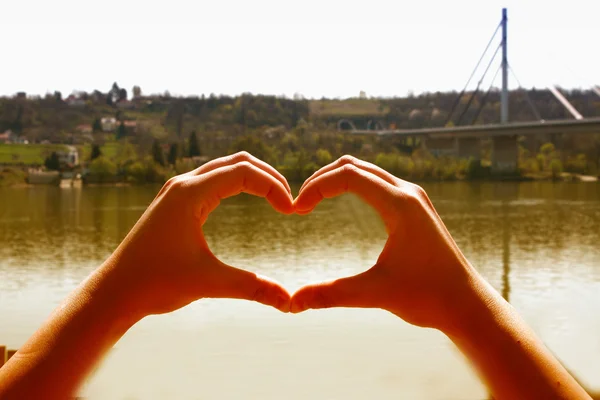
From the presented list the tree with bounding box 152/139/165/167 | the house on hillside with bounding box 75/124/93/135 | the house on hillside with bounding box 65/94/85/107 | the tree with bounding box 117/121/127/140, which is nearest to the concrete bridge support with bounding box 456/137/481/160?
the tree with bounding box 152/139/165/167

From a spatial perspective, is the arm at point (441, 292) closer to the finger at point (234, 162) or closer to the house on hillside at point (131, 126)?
the finger at point (234, 162)

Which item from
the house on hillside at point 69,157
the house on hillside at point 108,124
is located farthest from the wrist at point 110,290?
the house on hillside at point 108,124

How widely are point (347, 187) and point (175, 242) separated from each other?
0.37m

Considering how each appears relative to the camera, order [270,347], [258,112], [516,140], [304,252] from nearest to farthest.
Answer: [270,347] < [304,252] < [516,140] < [258,112]

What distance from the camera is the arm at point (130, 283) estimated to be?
137cm

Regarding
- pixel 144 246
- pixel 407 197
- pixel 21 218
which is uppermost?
pixel 407 197

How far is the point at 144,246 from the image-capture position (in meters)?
1.37

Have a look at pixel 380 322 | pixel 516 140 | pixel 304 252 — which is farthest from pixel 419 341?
pixel 516 140

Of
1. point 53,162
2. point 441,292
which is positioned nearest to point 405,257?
point 441,292

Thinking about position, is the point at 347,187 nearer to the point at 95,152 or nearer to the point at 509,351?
the point at 509,351

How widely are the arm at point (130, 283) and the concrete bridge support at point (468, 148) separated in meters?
44.7

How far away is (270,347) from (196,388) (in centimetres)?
155

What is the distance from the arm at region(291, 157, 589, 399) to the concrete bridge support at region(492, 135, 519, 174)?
143 ft

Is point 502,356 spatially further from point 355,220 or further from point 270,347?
point 355,220
